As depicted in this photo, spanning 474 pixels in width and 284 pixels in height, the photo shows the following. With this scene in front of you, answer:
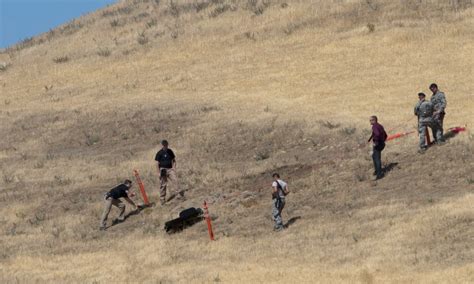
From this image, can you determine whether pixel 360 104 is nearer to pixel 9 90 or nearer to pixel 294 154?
pixel 294 154

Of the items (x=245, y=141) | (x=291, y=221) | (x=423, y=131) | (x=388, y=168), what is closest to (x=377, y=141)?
(x=388, y=168)

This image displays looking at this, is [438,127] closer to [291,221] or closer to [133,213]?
[291,221]

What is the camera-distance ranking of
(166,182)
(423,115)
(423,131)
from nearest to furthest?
(423,115) < (423,131) < (166,182)

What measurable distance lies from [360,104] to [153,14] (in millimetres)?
32085

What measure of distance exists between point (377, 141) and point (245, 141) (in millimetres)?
10166

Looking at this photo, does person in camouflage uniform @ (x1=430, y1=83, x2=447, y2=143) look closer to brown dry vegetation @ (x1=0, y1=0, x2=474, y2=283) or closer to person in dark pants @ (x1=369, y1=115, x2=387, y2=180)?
brown dry vegetation @ (x1=0, y1=0, x2=474, y2=283)

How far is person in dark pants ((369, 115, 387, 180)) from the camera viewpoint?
89.5ft

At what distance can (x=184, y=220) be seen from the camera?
87.1ft

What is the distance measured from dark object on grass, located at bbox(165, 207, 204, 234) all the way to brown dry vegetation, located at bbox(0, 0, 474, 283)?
356 millimetres

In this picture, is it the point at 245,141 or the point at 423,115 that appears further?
the point at 245,141

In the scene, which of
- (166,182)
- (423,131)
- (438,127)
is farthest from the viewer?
(166,182)

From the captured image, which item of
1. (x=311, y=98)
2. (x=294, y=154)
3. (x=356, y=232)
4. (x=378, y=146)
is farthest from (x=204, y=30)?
(x=356, y=232)

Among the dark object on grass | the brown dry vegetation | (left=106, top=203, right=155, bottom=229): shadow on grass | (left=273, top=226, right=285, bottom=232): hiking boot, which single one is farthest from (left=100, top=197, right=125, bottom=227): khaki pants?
(left=273, top=226, right=285, bottom=232): hiking boot

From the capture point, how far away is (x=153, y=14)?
67.6 metres
